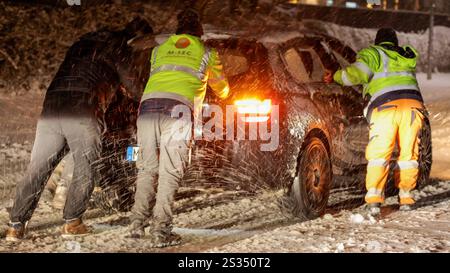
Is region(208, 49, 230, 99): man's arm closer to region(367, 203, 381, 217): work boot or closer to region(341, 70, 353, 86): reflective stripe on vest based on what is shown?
region(341, 70, 353, 86): reflective stripe on vest

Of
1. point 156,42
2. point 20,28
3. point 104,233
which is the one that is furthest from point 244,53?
point 20,28

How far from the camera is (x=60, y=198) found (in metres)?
7.39

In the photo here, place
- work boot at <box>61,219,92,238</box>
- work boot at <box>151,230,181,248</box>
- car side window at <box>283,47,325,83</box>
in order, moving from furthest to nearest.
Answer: car side window at <box>283,47,325,83</box> → work boot at <box>61,219,92,238</box> → work boot at <box>151,230,181,248</box>

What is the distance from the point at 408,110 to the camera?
6723 millimetres

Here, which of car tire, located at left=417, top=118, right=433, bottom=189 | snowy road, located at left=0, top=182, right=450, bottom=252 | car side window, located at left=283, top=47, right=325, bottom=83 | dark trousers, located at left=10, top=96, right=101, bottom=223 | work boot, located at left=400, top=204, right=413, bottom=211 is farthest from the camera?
car tire, located at left=417, top=118, right=433, bottom=189

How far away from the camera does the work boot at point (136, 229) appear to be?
5.87 metres

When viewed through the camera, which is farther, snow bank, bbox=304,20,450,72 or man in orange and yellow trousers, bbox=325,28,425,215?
snow bank, bbox=304,20,450,72

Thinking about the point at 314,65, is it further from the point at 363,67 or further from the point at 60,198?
the point at 60,198

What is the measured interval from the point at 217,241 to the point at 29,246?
1448 millimetres

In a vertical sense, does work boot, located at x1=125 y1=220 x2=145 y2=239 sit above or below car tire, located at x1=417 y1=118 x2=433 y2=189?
below

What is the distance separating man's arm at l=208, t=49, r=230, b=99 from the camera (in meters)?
5.84

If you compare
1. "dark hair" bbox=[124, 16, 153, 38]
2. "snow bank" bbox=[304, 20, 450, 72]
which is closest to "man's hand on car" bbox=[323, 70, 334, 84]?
"dark hair" bbox=[124, 16, 153, 38]

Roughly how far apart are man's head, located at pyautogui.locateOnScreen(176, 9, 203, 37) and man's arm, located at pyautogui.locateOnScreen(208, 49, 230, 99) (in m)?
0.21
